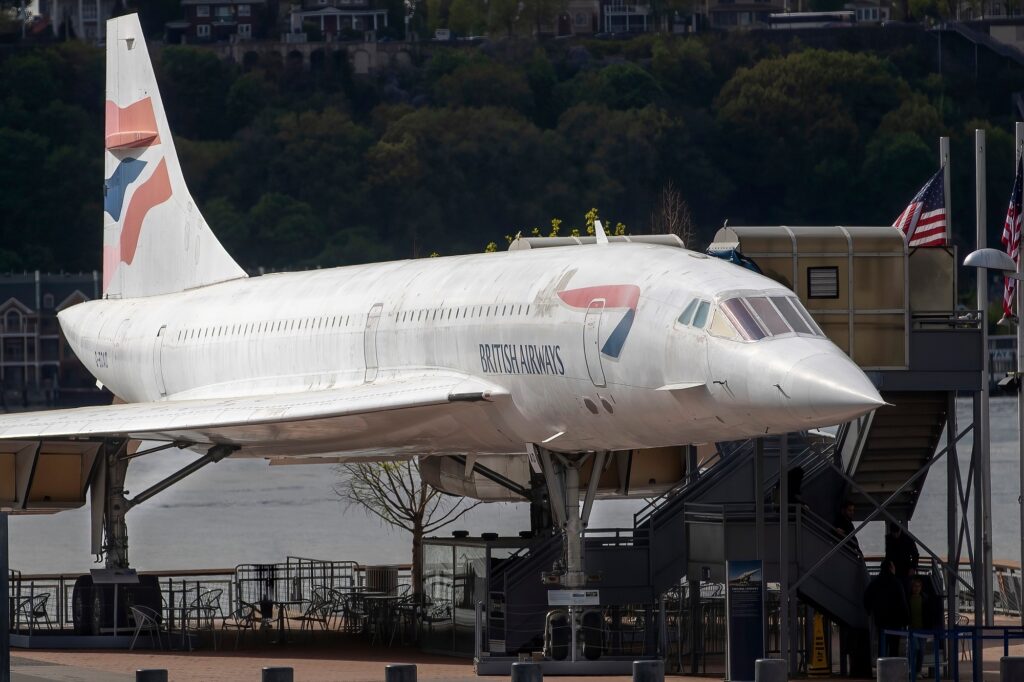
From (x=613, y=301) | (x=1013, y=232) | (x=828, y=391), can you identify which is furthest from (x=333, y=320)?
(x=828, y=391)

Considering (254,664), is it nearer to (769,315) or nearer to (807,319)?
(769,315)

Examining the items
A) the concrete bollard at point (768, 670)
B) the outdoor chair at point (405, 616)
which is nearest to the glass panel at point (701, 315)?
the concrete bollard at point (768, 670)

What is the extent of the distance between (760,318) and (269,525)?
57611 mm

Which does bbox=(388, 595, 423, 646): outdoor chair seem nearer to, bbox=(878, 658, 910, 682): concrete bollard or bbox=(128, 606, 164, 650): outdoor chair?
bbox=(128, 606, 164, 650): outdoor chair

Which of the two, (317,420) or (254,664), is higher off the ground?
(317,420)

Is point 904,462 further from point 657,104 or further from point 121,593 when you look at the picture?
point 657,104

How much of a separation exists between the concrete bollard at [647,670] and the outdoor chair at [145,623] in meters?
10.7

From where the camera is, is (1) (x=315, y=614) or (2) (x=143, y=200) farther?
(2) (x=143, y=200)

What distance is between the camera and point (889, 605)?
19.5 meters

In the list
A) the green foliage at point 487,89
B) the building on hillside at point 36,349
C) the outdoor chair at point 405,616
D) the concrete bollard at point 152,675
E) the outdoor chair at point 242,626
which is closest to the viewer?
the concrete bollard at point 152,675

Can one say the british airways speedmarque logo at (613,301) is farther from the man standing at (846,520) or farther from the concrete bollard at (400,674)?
the concrete bollard at (400,674)

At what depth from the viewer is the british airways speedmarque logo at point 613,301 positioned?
715 inches

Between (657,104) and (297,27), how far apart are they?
53.8 meters

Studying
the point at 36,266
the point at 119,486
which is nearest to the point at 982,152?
the point at 119,486
